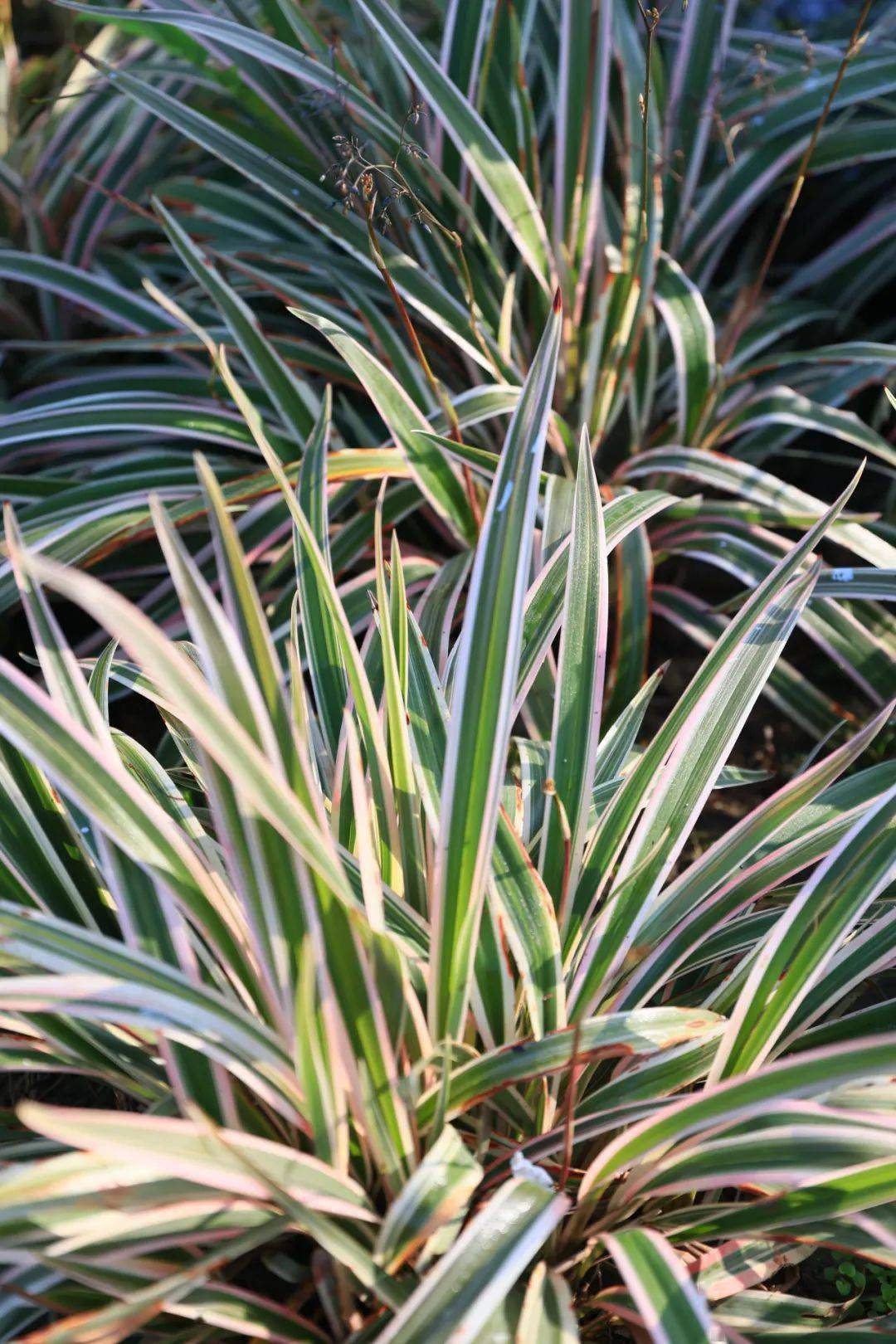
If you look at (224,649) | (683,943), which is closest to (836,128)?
(683,943)

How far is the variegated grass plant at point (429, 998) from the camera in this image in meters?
0.65

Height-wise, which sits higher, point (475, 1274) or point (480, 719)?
point (480, 719)

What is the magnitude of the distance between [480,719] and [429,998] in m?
0.20

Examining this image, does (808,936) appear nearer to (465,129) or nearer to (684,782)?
(684,782)

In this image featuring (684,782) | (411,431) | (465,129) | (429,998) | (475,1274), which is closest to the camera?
(475,1274)

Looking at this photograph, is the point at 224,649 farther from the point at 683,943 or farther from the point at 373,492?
the point at 373,492

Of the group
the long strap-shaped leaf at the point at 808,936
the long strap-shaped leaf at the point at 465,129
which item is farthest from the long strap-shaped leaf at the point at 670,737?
the long strap-shaped leaf at the point at 465,129

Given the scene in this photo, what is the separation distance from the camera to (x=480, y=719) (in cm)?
78

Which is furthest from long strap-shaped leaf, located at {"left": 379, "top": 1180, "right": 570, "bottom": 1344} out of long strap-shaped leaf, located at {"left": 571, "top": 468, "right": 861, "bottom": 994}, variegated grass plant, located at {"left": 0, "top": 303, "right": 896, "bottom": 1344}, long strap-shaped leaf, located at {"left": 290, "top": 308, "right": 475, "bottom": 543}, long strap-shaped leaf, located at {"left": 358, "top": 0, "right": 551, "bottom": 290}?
long strap-shaped leaf, located at {"left": 358, "top": 0, "right": 551, "bottom": 290}

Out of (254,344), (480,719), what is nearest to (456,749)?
(480,719)

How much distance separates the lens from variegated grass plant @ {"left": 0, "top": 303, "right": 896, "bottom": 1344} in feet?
2.14

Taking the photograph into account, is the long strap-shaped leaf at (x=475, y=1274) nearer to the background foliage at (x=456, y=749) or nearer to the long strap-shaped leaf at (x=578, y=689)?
the background foliage at (x=456, y=749)

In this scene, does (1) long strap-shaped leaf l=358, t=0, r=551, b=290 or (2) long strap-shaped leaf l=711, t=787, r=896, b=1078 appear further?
(1) long strap-shaped leaf l=358, t=0, r=551, b=290

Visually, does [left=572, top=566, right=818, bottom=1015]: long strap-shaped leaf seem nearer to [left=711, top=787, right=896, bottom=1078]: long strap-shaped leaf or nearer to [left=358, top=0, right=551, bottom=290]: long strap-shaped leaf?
[left=711, top=787, right=896, bottom=1078]: long strap-shaped leaf
